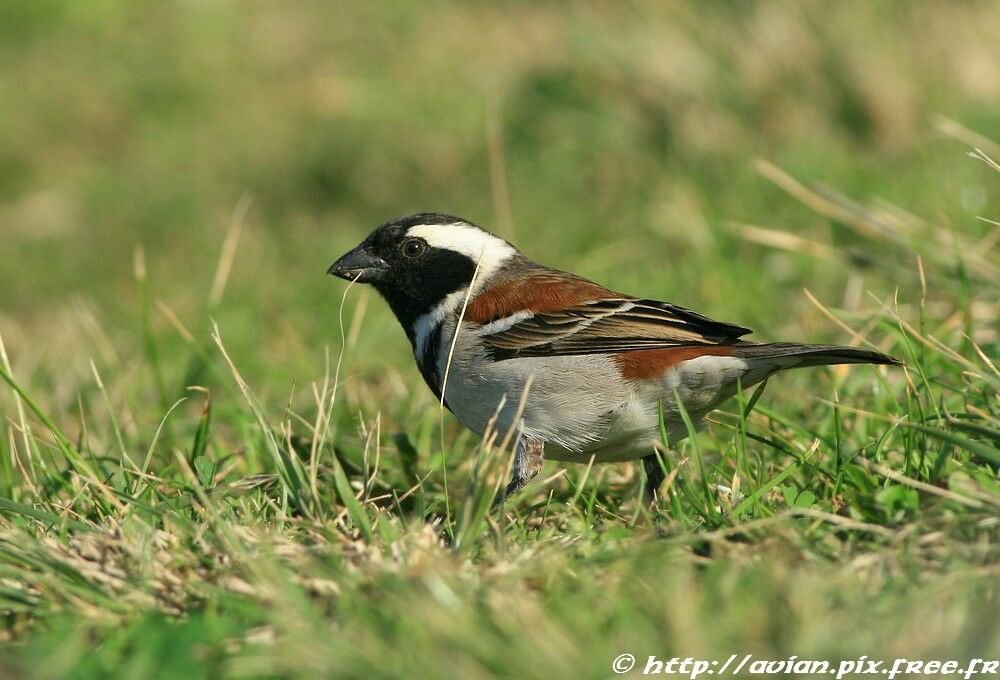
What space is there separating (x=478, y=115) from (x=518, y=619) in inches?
301

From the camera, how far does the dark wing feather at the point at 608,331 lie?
453 cm

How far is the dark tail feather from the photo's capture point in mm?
3889

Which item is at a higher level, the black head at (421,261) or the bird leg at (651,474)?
the black head at (421,261)

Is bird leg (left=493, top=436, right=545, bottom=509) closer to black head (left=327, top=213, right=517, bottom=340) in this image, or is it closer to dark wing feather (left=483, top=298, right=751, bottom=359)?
dark wing feather (left=483, top=298, right=751, bottom=359)

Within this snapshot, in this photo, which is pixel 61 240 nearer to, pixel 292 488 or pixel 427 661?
pixel 292 488

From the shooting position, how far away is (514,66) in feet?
34.8

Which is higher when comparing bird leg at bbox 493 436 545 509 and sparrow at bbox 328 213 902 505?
sparrow at bbox 328 213 902 505

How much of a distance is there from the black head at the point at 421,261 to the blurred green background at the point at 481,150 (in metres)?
0.63

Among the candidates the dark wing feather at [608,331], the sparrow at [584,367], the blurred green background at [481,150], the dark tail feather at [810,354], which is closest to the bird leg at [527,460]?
the sparrow at [584,367]

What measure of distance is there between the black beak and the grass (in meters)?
0.29

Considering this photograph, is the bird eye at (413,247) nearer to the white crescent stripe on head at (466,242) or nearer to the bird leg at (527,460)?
the white crescent stripe on head at (466,242)

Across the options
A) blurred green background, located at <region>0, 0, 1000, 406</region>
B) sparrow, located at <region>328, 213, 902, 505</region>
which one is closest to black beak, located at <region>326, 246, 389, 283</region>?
sparrow, located at <region>328, 213, 902, 505</region>

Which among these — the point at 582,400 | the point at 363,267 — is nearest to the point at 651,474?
the point at 582,400

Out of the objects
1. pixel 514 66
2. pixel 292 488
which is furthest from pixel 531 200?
pixel 292 488
